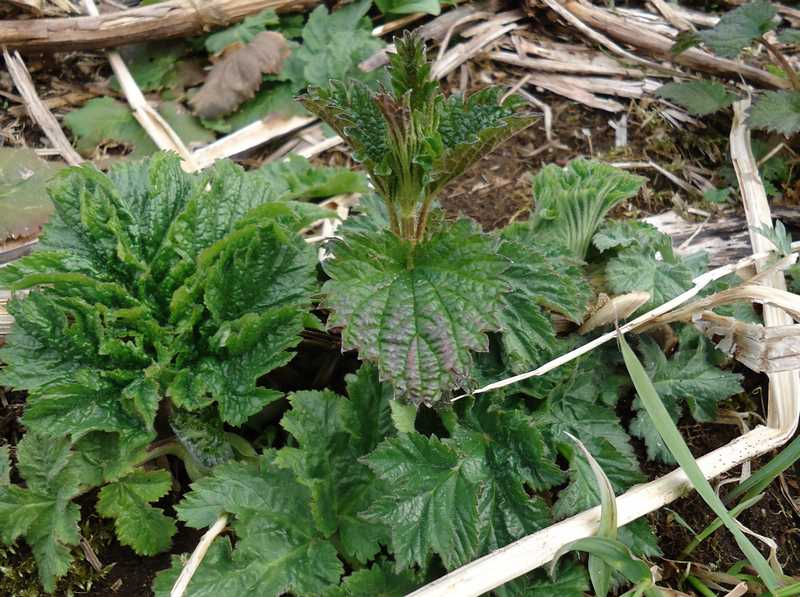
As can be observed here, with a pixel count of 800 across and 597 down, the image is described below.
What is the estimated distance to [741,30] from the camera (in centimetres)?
312

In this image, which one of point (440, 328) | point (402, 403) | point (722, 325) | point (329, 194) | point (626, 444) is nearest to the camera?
point (440, 328)

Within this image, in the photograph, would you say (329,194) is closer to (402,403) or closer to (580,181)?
(580,181)

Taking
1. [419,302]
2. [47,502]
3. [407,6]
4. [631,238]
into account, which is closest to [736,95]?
[631,238]

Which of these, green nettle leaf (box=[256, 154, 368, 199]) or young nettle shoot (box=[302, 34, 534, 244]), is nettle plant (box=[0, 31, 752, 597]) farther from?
green nettle leaf (box=[256, 154, 368, 199])

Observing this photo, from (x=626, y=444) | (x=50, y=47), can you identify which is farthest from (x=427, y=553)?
(x=50, y=47)

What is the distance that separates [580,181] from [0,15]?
9.10ft

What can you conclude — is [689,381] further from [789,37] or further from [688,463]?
[789,37]

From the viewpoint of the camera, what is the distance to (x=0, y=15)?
11.3 feet

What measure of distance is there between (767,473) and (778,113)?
5.26ft

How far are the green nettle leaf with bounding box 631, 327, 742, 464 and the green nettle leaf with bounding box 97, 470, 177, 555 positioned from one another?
4.52ft

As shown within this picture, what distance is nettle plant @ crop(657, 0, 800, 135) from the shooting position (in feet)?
9.77

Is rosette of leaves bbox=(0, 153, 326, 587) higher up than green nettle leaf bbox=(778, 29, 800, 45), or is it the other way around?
green nettle leaf bbox=(778, 29, 800, 45)

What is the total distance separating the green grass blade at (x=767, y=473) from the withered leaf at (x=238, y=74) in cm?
255

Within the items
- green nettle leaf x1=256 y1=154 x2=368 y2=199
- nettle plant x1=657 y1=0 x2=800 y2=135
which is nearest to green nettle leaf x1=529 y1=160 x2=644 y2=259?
green nettle leaf x1=256 y1=154 x2=368 y2=199
